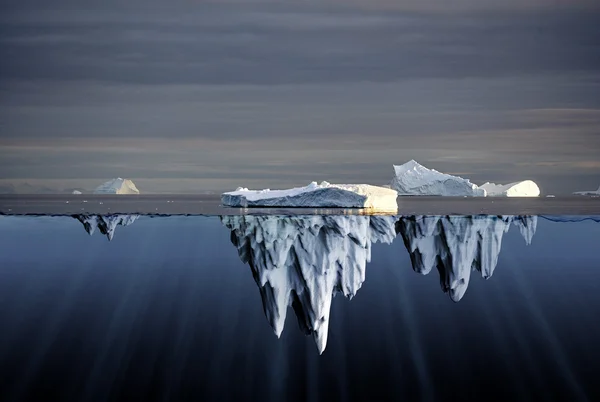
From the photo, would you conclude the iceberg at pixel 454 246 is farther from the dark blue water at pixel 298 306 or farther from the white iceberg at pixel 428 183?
the white iceberg at pixel 428 183

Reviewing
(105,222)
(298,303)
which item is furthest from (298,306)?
(105,222)

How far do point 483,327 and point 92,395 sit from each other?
9.63 meters

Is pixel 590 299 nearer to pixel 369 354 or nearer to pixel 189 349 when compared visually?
pixel 369 354

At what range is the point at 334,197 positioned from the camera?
26.2 meters

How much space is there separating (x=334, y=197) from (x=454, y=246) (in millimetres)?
8053

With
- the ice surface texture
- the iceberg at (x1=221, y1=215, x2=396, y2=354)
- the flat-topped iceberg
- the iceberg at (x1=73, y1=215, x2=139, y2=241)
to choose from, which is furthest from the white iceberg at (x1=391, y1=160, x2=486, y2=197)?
the iceberg at (x1=221, y1=215, x2=396, y2=354)

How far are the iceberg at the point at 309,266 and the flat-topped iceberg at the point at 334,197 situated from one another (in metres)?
8.59

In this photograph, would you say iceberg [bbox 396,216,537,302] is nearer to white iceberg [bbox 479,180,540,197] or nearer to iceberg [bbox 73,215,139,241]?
iceberg [bbox 73,215,139,241]

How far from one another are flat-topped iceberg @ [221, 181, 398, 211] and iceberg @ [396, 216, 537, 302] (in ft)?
20.3

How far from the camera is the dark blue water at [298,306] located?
1739 cm

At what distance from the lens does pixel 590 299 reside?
74.5 feet

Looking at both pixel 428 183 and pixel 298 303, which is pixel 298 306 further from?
pixel 428 183

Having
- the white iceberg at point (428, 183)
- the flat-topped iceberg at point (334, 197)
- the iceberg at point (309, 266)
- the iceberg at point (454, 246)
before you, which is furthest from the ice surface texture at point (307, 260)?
the white iceberg at point (428, 183)

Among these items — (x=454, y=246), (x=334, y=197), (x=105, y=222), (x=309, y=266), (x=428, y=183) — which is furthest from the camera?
(x=428, y=183)
